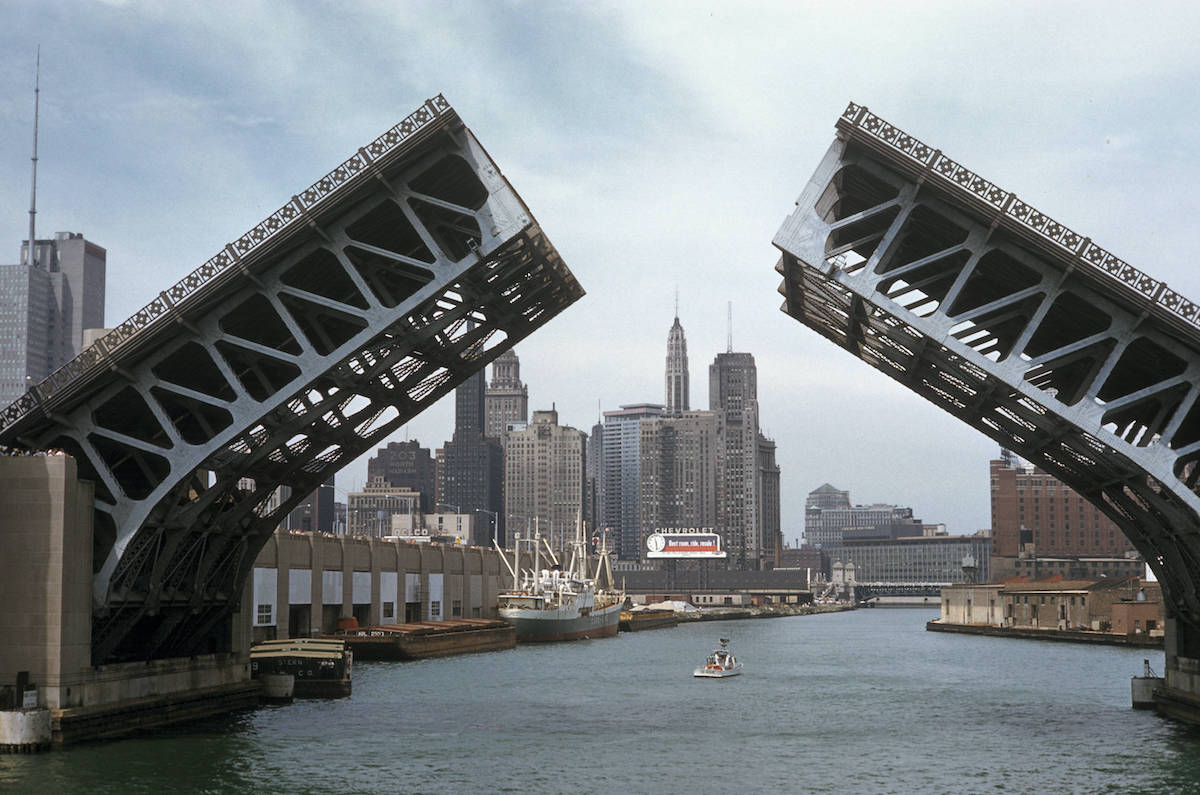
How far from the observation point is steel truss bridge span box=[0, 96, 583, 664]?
39750 mm

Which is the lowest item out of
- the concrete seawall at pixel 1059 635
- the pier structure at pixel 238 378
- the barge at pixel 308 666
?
the concrete seawall at pixel 1059 635

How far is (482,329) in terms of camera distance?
4569 centimetres

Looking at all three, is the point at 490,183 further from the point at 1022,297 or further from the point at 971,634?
the point at 971,634

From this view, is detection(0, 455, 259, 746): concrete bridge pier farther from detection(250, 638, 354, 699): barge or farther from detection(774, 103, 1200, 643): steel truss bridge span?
detection(774, 103, 1200, 643): steel truss bridge span

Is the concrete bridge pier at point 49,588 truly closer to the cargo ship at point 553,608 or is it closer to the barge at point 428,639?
the barge at point 428,639

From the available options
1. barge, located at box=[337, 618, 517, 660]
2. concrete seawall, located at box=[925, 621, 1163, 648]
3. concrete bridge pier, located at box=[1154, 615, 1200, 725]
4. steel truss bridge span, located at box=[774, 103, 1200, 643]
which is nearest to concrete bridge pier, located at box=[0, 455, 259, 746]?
steel truss bridge span, located at box=[774, 103, 1200, 643]

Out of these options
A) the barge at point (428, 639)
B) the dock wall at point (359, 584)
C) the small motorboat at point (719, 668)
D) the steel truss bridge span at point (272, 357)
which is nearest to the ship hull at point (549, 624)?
the dock wall at point (359, 584)

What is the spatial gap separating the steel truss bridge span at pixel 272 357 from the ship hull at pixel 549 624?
75772 millimetres

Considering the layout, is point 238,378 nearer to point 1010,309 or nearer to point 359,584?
point 1010,309

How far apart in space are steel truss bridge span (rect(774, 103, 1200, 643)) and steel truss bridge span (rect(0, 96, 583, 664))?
9017mm

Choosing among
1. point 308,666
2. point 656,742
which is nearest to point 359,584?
point 308,666

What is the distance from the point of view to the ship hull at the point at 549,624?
A: 4870 inches

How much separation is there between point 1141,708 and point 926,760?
16100 mm

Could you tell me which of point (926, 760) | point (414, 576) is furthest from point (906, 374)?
point (414, 576)
